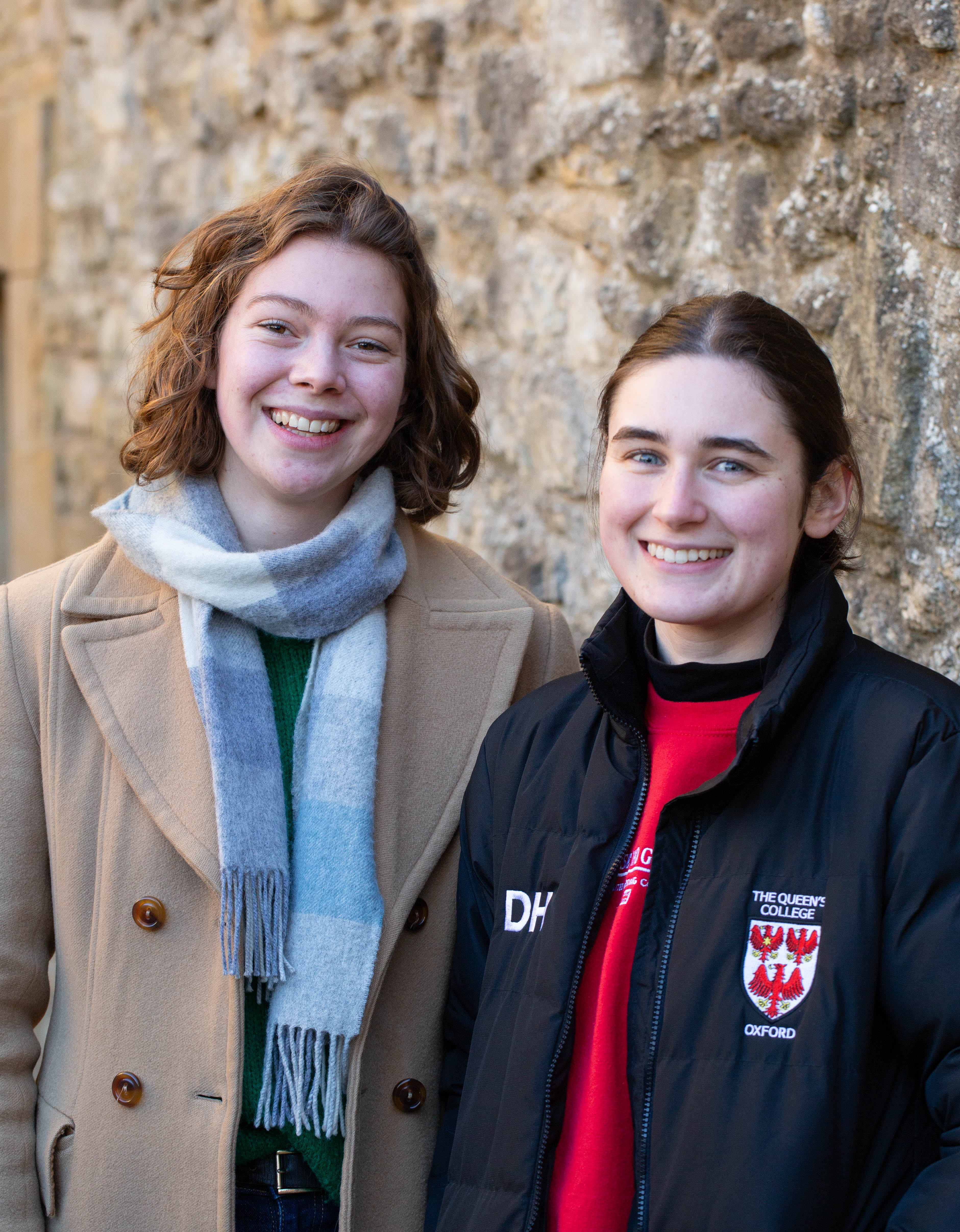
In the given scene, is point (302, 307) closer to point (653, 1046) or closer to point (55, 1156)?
point (653, 1046)

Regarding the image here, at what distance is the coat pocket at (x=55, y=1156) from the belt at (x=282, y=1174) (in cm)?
24

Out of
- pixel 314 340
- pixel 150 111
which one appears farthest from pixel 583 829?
pixel 150 111

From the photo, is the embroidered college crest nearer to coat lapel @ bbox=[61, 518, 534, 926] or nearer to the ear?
the ear

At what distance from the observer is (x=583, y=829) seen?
61.5 inches

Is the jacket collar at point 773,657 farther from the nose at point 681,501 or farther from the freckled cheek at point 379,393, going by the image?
the freckled cheek at point 379,393

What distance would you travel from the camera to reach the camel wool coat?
174 cm

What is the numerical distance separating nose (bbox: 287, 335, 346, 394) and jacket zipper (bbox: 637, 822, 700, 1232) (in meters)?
0.85

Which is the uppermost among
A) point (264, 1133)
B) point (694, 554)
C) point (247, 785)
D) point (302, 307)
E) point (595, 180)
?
point (595, 180)

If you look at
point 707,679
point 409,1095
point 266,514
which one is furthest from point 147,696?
point 707,679

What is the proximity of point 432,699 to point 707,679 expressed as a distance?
1.77 feet

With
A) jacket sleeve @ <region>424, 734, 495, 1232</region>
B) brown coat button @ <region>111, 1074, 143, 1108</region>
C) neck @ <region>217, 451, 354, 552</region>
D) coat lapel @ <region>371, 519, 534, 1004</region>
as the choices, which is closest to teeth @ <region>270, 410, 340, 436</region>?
neck @ <region>217, 451, 354, 552</region>

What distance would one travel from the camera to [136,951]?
1.76 meters

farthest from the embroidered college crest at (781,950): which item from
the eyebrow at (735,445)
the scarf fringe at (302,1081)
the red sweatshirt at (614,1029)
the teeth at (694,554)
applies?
the scarf fringe at (302,1081)

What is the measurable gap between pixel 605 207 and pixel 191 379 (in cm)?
148
